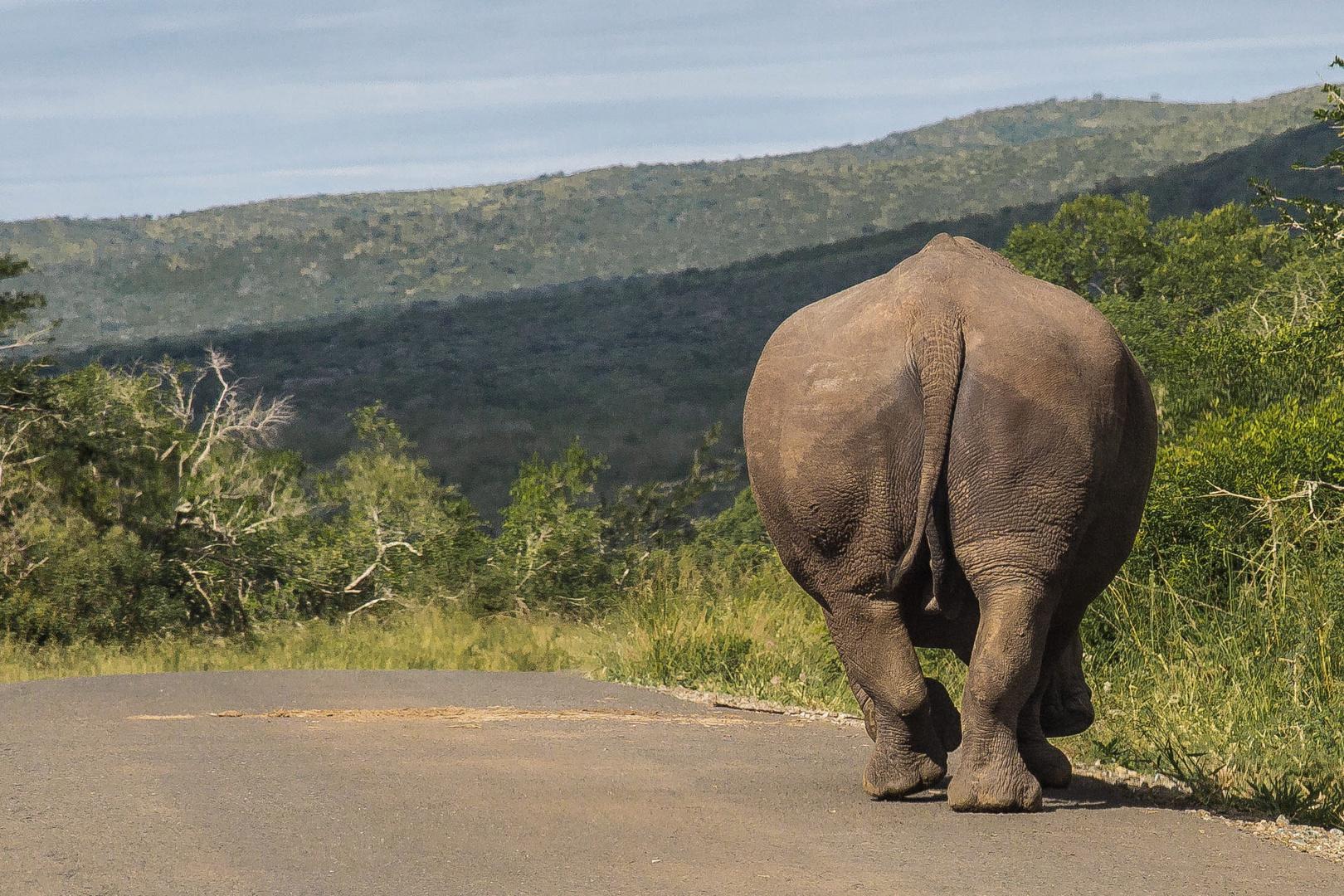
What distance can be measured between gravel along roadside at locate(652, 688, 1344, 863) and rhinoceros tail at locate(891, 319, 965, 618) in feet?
4.73

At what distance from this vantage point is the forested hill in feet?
392

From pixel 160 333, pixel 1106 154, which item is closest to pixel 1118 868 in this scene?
pixel 160 333

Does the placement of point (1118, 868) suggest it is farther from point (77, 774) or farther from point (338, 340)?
point (338, 340)

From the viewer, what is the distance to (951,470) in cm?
561

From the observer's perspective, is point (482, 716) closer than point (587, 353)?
Yes

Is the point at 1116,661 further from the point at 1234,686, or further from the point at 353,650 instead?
the point at 353,650

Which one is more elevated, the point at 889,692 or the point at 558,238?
the point at 558,238

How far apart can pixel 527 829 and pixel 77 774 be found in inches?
95.8

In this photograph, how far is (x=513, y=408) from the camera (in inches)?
2744

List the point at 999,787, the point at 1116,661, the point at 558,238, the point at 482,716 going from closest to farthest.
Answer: the point at 999,787 → the point at 482,716 → the point at 1116,661 → the point at 558,238

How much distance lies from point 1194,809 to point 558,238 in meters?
127

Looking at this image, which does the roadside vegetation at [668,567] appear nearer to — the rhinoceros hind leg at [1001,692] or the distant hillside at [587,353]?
the rhinoceros hind leg at [1001,692]

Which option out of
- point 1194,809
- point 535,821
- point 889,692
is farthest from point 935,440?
point 535,821

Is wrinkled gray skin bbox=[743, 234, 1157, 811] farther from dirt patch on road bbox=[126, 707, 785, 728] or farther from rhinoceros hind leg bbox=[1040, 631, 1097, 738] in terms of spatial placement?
dirt patch on road bbox=[126, 707, 785, 728]
